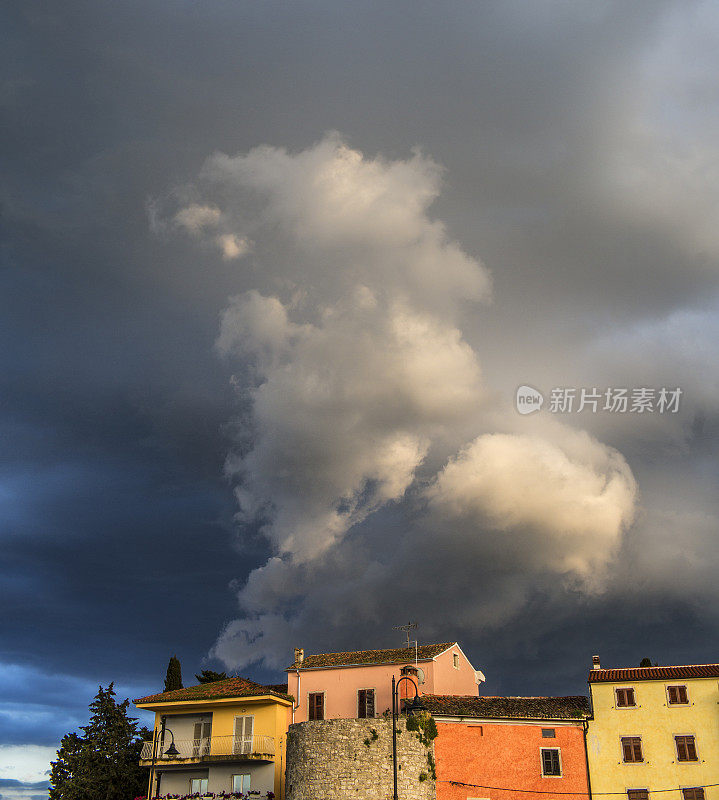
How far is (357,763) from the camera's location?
1631 inches

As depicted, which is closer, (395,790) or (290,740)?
(395,790)

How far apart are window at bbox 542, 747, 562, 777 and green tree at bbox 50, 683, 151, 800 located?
28.6 meters

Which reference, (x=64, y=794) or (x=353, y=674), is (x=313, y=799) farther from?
(x=64, y=794)

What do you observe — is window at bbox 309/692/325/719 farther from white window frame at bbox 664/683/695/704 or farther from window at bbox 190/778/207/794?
white window frame at bbox 664/683/695/704

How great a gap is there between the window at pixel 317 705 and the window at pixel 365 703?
2592mm

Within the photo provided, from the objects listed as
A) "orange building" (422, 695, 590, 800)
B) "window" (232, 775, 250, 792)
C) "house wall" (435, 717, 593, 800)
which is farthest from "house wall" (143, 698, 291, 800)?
"house wall" (435, 717, 593, 800)

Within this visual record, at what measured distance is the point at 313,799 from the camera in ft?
136

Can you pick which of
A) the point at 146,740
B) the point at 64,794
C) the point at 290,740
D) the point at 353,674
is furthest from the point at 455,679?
the point at 64,794

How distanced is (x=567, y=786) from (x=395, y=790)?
9552 mm

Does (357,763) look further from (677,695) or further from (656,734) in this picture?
(677,695)

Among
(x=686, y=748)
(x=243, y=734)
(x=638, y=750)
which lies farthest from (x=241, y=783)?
(x=686, y=748)

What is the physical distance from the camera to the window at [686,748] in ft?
135

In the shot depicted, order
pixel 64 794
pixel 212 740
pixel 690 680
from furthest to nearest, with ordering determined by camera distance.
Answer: pixel 64 794, pixel 212 740, pixel 690 680

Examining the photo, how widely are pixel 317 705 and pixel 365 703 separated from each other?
347 cm
